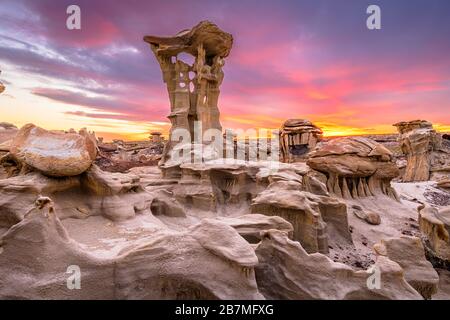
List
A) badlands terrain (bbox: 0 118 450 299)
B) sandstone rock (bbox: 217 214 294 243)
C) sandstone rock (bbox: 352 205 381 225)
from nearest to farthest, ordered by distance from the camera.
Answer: badlands terrain (bbox: 0 118 450 299)
sandstone rock (bbox: 217 214 294 243)
sandstone rock (bbox: 352 205 381 225)

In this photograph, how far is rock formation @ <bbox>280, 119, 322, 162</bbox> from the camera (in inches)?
1010

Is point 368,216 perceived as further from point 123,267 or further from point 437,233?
point 123,267

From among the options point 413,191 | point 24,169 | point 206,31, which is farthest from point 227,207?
point 413,191

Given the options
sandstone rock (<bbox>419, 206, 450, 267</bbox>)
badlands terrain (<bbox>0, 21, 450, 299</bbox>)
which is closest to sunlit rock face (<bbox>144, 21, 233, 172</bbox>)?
badlands terrain (<bbox>0, 21, 450, 299</bbox>)

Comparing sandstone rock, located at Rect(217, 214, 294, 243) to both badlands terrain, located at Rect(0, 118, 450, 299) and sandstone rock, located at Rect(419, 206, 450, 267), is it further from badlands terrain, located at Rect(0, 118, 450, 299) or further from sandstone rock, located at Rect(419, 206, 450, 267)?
sandstone rock, located at Rect(419, 206, 450, 267)

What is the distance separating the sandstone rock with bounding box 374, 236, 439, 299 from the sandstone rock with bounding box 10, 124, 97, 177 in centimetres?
793

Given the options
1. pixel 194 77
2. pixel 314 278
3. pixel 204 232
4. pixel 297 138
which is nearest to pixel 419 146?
pixel 297 138

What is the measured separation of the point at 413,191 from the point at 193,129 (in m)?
16.1

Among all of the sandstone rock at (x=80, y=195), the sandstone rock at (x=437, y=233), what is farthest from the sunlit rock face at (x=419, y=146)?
the sandstone rock at (x=80, y=195)

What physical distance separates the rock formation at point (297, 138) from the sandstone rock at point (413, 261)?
18.7 meters

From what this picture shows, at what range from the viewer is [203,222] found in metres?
4.50

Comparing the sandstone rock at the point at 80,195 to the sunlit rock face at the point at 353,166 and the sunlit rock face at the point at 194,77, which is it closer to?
the sunlit rock face at the point at 194,77

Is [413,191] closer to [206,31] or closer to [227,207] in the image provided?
[227,207]
